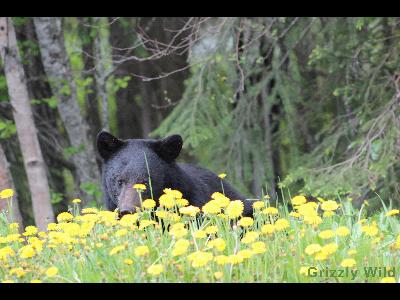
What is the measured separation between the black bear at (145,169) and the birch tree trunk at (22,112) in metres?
2.66

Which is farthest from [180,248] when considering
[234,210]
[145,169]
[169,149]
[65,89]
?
[65,89]

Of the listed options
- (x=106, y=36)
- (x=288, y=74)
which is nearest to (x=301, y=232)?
(x=288, y=74)

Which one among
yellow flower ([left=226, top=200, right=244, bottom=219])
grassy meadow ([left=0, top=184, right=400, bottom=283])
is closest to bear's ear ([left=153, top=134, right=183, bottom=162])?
grassy meadow ([left=0, top=184, right=400, bottom=283])

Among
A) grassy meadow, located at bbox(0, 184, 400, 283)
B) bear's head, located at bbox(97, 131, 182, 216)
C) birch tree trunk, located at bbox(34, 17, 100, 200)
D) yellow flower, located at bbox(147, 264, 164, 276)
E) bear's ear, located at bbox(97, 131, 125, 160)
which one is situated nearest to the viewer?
yellow flower, located at bbox(147, 264, 164, 276)

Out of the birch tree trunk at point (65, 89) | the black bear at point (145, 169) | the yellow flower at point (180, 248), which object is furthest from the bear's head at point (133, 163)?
the birch tree trunk at point (65, 89)

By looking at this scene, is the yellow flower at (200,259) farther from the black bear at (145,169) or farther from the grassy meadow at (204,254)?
the black bear at (145,169)

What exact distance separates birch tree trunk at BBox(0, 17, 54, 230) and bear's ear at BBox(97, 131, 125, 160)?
2.62 m

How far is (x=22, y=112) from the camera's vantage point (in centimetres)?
802

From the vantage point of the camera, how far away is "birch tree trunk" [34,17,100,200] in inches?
414

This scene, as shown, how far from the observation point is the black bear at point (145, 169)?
521cm

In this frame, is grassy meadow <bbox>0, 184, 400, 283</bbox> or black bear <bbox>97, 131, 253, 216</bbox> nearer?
grassy meadow <bbox>0, 184, 400, 283</bbox>

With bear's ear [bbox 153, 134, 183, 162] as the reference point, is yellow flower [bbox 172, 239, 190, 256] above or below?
below

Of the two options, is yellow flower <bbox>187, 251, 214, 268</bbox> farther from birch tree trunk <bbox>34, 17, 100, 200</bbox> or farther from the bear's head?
birch tree trunk <bbox>34, 17, 100, 200</bbox>
